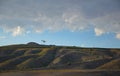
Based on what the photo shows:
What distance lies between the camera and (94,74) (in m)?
96.7

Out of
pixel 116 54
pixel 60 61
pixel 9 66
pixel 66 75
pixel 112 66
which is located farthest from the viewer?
pixel 116 54

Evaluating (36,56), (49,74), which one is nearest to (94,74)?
(49,74)

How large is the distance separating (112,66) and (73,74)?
4150 cm

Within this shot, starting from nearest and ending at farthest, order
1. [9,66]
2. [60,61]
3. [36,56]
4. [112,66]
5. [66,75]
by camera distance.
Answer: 1. [66,75]
2. [112,66]
3. [9,66]
4. [60,61]
5. [36,56]

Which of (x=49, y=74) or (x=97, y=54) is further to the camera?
(x=97, y=54)

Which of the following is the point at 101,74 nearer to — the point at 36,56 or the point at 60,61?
the point at 60,61

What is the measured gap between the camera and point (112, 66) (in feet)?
438

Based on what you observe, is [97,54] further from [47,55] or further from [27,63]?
[27,63]

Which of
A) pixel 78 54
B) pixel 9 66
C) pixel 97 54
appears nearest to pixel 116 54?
pixel 97 54

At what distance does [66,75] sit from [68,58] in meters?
80.9

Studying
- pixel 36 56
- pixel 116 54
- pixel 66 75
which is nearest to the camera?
pixel 66 75

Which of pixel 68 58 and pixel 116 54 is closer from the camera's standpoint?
pixel 68 58

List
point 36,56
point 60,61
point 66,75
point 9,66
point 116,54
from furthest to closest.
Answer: point 116,54, point 36,56, point 60,61, point 9,66, point 66,75

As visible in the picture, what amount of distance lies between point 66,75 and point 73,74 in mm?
3188
